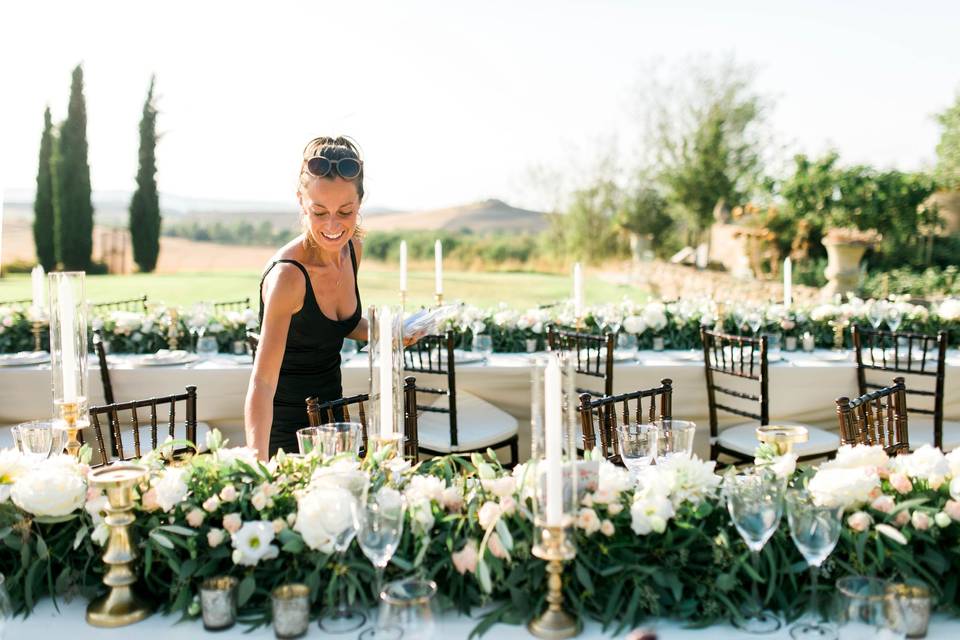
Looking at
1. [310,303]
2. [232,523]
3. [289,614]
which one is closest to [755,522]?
[289,614]

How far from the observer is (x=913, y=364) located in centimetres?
412

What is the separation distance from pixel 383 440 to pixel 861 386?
3182 millimetres

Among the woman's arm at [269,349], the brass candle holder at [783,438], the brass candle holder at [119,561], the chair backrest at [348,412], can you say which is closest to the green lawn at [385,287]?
the chair backrest at [348,412]

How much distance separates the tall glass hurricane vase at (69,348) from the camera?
5.24 ft

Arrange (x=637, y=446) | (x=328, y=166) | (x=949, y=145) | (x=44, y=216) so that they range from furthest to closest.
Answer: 1. (x=44, y=216)
2. (x=949, y=145)
3. (x=328, y=166)
4. (x=637, y=446)

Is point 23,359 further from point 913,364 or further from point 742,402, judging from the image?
point 913,364

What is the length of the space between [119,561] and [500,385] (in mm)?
2979

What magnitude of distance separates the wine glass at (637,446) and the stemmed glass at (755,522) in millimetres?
496

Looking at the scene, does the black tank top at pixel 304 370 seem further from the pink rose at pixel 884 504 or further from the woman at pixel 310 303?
the pink rose at pixel 884 504

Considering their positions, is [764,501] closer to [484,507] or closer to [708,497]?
[708,497]

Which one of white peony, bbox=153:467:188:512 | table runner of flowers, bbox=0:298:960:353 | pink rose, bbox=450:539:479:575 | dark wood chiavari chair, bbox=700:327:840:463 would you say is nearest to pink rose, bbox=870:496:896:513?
pink rose, bbox=450:539:479:575

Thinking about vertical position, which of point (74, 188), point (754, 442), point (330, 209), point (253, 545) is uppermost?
point (74, 188)

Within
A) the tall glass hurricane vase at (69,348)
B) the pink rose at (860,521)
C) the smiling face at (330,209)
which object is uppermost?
the smiling face at (330,209)

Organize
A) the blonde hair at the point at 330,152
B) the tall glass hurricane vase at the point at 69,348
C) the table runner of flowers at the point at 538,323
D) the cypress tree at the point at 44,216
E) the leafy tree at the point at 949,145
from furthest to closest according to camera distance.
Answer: the cypress tree at the point at 44,216
the leafy tree at the point at 949,145
the table runner of flowers at the point at 538,323
the blonde hair at the point at 330,152
the tall glass hurricane vase at the point at 69,348
